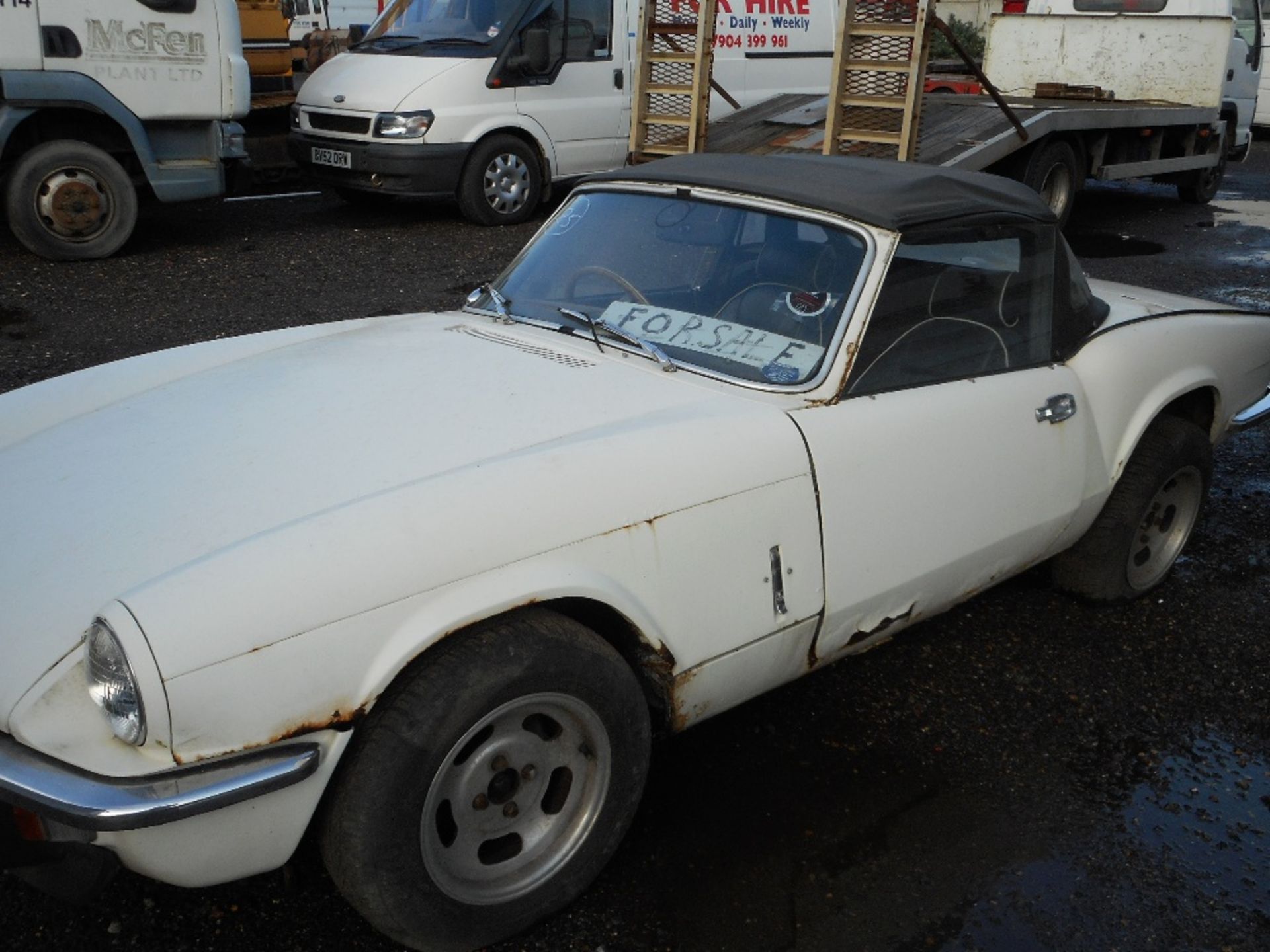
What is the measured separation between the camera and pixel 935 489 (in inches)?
121

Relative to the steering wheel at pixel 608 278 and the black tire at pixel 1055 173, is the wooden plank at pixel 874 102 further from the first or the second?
the steering wheel at pixel 608 278

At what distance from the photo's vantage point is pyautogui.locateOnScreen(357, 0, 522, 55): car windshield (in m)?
9.57

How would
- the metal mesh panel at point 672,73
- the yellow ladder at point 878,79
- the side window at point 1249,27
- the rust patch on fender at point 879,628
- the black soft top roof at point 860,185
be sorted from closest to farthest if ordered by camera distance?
the rust patch on fender at point 879,628 < the black soft top roof at point 860,185 < the yellow ladder at point 878,79 < the metal mesh panel at point 672,73 < the side window at point 1249,27

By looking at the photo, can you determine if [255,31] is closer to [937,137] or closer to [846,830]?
[937,137]

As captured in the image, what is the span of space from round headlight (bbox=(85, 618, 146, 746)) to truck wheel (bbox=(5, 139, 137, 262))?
22.1 ft

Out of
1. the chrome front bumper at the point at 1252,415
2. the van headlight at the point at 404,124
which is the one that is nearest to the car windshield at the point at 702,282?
the chrome front bumper at the point at 1252,415

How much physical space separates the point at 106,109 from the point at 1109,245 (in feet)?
25.4

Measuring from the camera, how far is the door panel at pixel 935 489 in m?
2.89

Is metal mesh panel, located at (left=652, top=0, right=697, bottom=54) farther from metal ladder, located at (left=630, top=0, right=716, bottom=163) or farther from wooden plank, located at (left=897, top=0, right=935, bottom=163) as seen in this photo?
wooden plank, located at (left=897, top=0, right=935, bottom=163)

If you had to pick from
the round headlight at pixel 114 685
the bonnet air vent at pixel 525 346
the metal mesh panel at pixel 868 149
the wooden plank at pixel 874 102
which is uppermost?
the wooden plank at pixel 874 102

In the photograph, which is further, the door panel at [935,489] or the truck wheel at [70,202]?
the truck wheel at [70,202]

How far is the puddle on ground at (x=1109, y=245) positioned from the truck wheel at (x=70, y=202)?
23.2ft

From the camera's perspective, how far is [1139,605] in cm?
412

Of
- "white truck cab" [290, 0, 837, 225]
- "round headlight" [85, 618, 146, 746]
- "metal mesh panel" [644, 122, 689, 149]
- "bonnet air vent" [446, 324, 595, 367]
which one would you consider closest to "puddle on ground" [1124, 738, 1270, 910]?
"bonnet air vent" [446, 324, 595, 367]
